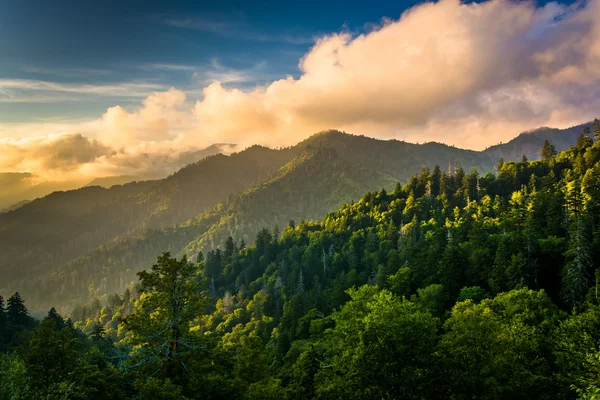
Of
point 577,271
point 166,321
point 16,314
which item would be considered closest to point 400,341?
point 166,321

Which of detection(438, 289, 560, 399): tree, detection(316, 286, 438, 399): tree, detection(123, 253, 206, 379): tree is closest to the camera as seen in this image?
detection(316, 286, 438, 399): tree

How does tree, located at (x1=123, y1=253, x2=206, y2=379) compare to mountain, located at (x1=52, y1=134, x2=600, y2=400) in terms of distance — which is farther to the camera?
tree, located at (x1=123, y1=253, x2=206, y2=379)

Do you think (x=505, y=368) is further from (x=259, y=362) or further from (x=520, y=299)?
(x=259, y=362)

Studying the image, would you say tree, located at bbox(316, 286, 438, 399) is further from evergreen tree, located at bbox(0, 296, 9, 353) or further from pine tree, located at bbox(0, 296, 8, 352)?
pine tree, located at bbox(0, 296, 8, 352)

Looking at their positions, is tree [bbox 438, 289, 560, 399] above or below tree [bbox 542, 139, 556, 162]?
below

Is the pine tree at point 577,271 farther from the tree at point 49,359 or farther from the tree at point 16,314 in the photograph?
the tree at point 16,314

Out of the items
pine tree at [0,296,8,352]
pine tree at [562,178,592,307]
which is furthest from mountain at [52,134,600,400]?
pine tree at [0,296,8,352]

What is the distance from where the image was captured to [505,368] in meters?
34.4

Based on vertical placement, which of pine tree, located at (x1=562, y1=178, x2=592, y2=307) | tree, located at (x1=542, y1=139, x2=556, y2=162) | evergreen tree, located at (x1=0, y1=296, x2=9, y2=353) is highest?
tree, located at (x1=542, y1=139, x2=556, y2=162)

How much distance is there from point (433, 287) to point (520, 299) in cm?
2596

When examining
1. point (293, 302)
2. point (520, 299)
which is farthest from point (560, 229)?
point (293, 302)

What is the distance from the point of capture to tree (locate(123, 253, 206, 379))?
35000 millimetres

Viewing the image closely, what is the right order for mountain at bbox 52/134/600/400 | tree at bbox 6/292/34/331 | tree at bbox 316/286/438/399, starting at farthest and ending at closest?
tree at bbox 6/292/34/331 < mountain at bbox 52/134/600/400 < tree at bbox 316/286/438/399

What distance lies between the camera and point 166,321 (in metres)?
37.0
